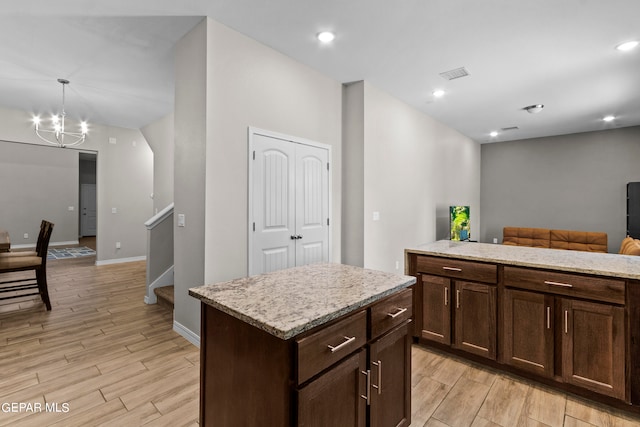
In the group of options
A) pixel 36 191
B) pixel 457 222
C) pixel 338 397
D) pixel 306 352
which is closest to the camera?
pixel 306 352

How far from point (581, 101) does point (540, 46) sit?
2.29 metres

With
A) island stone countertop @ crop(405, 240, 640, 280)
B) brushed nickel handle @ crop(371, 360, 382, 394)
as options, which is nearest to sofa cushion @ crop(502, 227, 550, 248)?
island stone countertop @ crop(405, 240, 640, 280)

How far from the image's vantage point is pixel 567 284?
6.65ft

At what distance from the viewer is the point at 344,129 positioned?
156 inches

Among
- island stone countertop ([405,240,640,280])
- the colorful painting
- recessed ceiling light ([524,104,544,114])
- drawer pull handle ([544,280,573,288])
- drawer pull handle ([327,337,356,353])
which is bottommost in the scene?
drawer pull handle ([327,337,356,353])

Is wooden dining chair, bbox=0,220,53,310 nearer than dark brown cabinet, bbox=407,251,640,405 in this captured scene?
No

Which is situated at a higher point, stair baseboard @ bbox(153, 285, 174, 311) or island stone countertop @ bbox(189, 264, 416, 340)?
island stone countertop @ bbox(189, 264, 416, 340)

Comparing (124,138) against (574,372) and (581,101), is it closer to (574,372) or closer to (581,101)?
(574,372)

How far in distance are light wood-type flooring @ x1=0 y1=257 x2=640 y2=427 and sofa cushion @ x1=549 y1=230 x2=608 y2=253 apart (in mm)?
→ 4847

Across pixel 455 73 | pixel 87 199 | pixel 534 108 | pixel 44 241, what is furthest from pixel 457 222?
pixel 87 199

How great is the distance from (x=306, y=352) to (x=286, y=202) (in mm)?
2251

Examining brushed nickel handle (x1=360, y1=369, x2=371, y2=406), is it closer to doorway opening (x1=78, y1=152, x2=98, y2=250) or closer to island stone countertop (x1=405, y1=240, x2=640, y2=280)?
island stone countertop (x1=405, y1=240, x2=640, y2=280)

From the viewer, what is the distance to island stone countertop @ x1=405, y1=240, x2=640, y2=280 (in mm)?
1941

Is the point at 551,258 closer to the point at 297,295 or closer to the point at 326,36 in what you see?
the point at 297,295
